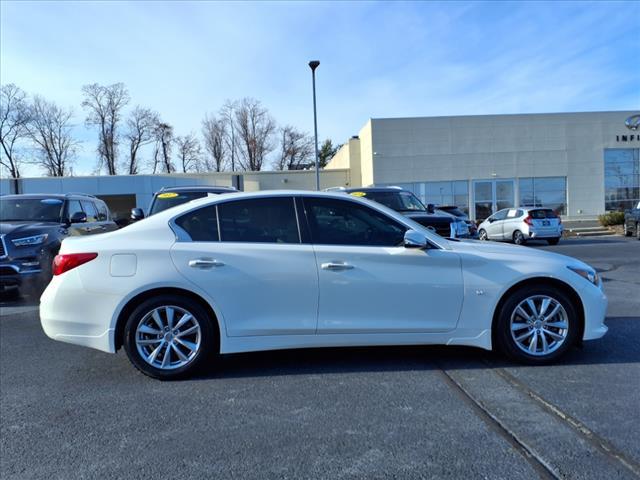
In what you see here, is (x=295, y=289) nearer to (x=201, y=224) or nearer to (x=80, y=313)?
(x=201, y=224)

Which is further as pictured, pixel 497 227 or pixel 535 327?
pixel 497 227

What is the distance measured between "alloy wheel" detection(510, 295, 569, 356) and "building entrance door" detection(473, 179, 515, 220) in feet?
96.0

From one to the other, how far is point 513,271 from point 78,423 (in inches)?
145

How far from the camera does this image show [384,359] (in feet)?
15.4

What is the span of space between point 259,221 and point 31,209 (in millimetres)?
6886

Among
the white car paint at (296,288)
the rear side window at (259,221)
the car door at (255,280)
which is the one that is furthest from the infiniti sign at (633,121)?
the car door at (255,280)

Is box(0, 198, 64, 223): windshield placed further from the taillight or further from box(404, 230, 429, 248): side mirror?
box(404, 230, 429, 248): side mirror

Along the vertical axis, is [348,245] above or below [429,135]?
below

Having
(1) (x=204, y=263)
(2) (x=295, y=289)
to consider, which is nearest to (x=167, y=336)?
(1) (x=204, y=263)

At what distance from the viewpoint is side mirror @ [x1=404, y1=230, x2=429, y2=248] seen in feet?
13.6

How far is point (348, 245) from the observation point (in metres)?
4.30

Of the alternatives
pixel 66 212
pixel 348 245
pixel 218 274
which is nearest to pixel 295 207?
pixel 348 245

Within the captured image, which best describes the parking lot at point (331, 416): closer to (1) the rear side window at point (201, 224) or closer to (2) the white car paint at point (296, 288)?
(2) the white car paint at point (296, 288)

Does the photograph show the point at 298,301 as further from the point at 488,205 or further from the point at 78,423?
the point at 488,205
